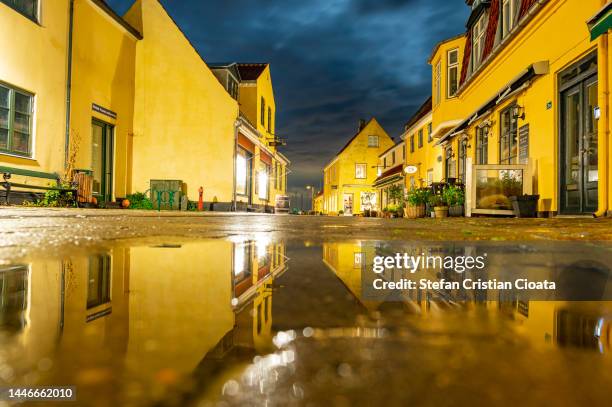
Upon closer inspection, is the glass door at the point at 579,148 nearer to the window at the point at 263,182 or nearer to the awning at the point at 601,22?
the awning at the point at 601,22

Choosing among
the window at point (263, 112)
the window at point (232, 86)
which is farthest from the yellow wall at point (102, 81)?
the window at point (263, 112)

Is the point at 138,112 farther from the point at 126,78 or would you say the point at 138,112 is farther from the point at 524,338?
the point at 524,338

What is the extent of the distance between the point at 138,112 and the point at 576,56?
12.6 metres

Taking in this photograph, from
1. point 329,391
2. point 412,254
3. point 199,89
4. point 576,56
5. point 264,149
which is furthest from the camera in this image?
point 264,149

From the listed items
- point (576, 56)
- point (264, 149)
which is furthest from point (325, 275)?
point (264, 149)

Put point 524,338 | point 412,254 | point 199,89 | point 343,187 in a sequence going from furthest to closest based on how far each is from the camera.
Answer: point 343,187 → point 199,89 → point 412,254 → point 524,338

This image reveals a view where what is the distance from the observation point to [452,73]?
1429cm

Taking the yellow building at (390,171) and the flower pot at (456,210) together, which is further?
the yellow building at (390,171)

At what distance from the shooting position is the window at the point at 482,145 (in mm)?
11264

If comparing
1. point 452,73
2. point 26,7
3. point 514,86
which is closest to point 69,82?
point 26,7

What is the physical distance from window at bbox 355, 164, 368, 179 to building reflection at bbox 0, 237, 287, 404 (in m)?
33.9

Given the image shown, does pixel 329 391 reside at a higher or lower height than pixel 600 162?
lower

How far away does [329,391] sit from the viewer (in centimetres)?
38

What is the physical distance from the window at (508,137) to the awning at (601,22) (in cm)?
364
